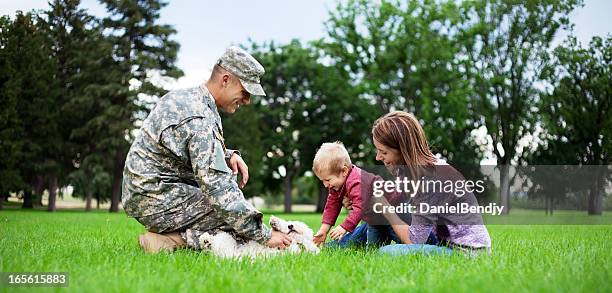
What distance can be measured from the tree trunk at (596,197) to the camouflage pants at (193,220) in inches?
697

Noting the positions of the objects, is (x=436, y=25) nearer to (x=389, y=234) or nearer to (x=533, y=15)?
(x=533, y=15)

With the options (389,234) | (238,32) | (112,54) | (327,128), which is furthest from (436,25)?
(389,234)

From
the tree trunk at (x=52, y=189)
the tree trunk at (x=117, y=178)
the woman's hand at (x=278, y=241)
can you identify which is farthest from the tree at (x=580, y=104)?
the tree trunk at (x=52, y=189)

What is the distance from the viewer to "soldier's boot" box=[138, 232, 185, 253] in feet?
17.1

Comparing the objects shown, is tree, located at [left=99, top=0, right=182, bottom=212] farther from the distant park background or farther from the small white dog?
the small white dog

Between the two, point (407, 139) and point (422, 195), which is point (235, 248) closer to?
point (422, 195)

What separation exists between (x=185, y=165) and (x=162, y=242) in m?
0.74

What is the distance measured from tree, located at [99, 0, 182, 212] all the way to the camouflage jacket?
87.3 ft

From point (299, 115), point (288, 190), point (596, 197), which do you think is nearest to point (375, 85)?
point (299, 115)

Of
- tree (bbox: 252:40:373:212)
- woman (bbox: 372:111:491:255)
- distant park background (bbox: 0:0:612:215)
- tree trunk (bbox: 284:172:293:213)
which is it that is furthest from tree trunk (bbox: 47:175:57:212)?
woman (bbox: 372:111:491:255)

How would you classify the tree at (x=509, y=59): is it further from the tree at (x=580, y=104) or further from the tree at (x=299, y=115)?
the tree at (x=299, y=115)

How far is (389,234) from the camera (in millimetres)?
6148

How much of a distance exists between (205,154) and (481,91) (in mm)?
31215

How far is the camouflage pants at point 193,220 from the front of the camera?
5.13 meters
